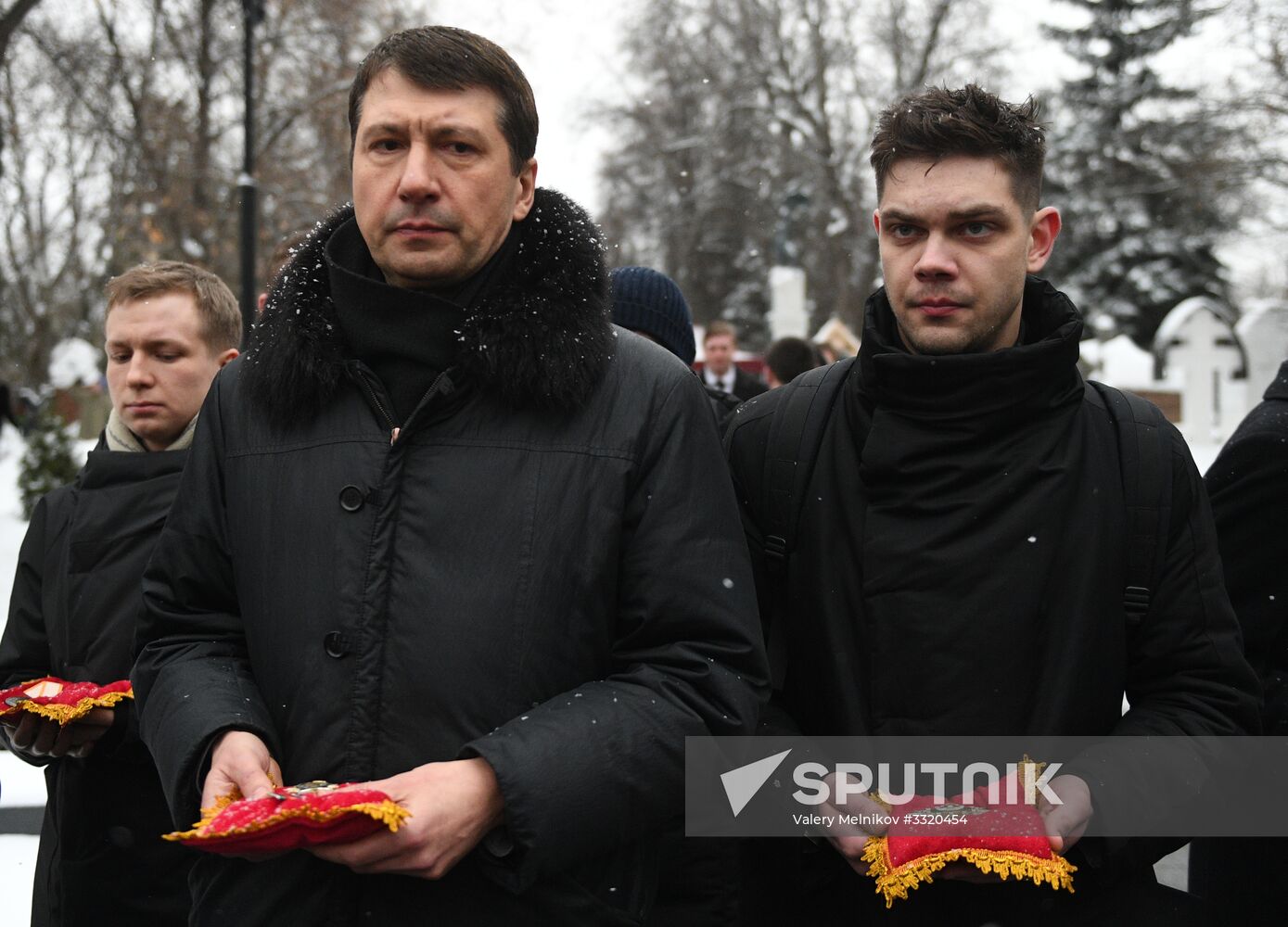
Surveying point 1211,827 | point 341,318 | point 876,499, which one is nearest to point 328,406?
point 341,318

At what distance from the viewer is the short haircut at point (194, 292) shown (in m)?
3.54

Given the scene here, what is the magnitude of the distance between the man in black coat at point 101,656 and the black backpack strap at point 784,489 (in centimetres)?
145

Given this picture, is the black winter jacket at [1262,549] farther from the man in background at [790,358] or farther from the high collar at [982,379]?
the man in background at [790,358]

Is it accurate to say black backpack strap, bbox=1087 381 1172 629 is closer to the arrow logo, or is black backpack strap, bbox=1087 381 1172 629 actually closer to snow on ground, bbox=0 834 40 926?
the arrow logo

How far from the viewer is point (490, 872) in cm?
207

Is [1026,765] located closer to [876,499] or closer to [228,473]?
[876,499]

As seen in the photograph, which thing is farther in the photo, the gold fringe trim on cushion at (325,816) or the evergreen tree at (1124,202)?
the evergreen tree at (1124,202)

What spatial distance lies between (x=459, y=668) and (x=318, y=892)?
43 cm

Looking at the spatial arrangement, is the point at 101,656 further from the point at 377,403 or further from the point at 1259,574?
the point at 1259,574

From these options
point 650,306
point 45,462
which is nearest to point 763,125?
point 45,462

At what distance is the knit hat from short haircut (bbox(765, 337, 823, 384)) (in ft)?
12.5

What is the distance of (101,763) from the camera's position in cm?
315

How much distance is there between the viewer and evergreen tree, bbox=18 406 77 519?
16.6 metres

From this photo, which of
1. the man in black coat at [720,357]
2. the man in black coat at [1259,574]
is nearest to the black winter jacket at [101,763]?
the man in black coat at [1259,574]
